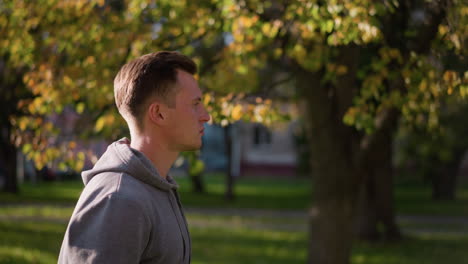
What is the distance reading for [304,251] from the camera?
500 inches

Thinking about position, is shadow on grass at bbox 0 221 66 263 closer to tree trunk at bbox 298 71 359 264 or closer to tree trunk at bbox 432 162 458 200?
tree trunk at bbox 298 71 359 264

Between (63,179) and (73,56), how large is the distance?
96.3ft

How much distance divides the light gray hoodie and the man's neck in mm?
37

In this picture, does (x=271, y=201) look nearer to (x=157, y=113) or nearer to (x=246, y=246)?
(x=246, y=246)

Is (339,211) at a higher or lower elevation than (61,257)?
lower

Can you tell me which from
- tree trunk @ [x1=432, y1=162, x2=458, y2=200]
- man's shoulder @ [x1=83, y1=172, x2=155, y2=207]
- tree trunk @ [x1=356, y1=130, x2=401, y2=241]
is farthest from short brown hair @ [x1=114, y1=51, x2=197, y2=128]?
tree trunk @ [x1=432, y1=162, x2=458, y2=200]

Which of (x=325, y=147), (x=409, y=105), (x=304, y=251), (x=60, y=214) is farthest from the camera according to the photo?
(x=60, y=214)

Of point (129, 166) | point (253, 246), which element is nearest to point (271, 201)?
point (253, 246)

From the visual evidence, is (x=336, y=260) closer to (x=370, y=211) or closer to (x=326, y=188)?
(x=326, y=188)

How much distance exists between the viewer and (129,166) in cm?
206

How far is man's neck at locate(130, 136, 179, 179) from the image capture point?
218cm

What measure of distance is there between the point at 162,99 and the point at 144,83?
79 millimetres

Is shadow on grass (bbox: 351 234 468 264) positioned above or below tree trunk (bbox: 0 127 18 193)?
below

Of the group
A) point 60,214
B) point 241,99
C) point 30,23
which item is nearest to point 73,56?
point 30,23
